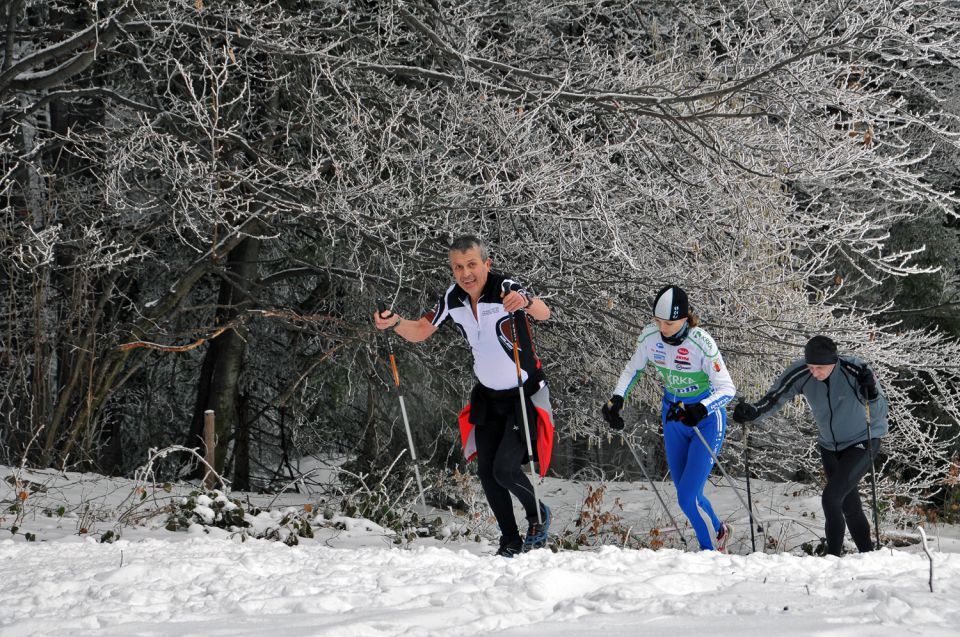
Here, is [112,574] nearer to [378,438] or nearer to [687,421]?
[687,421]

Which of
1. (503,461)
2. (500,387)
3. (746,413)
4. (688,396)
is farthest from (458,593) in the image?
(746,413)

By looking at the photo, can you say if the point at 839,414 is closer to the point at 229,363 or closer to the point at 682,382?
the point at 682,382

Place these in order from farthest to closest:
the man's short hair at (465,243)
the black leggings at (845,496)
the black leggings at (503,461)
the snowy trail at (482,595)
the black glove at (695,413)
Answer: the black leggings at (845,496) < the black glove at (695,413) < the black leggings at (503,461) < the man's short hair at (465,243) < the snowy trail at (482,595)

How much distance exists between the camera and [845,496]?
5.90m

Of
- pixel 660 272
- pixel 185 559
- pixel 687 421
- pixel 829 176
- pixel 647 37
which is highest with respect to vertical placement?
pixel 647 37

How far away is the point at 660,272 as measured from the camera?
303 inches

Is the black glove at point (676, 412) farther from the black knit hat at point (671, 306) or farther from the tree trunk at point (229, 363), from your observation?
the tree trunk at point (229, 363)

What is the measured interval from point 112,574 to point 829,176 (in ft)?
18.6

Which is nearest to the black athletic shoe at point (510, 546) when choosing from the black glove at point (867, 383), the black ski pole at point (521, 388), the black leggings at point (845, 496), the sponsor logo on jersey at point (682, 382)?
the black ski pole at point (521, 388)

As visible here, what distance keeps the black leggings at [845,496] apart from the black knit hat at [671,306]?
139 cm

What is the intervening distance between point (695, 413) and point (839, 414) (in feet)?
3.25

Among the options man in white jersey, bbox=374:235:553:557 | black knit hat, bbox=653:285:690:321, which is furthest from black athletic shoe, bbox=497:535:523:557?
black knit hat, bbox=653:285:690:321

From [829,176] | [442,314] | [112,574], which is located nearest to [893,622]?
[112,574]

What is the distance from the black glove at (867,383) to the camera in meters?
5.72
